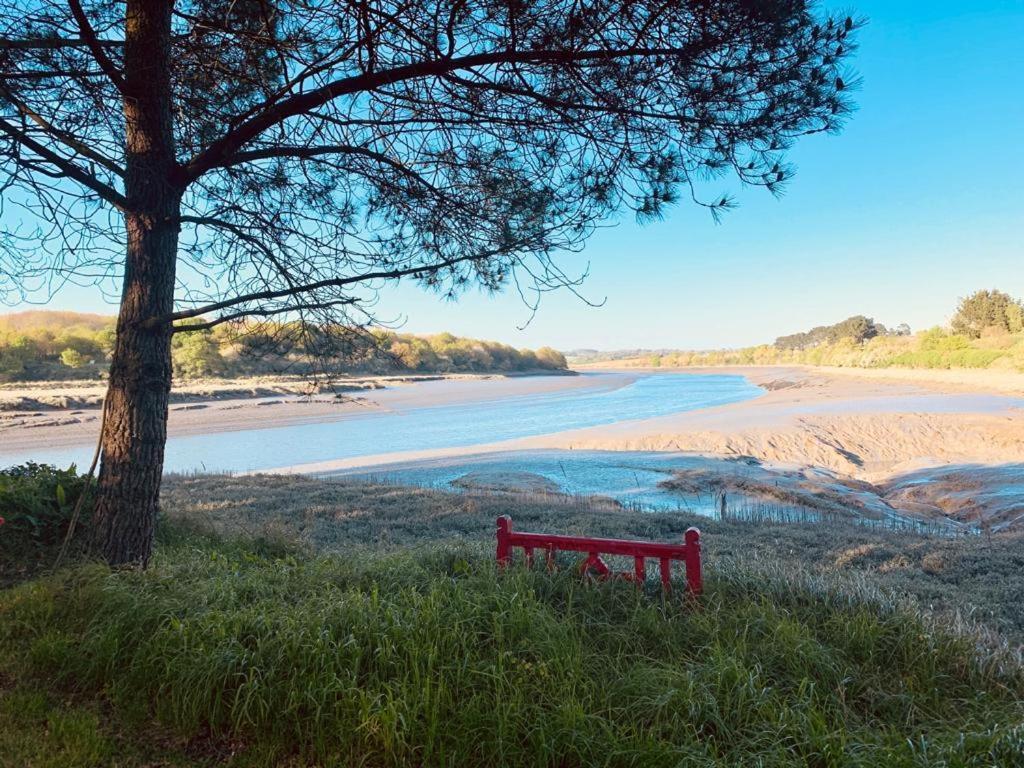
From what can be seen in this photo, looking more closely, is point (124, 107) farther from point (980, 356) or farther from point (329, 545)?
point (980, 356)

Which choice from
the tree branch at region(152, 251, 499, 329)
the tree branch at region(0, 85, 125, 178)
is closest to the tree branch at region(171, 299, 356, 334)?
the tree branch at region(152, 251, 499, 329)

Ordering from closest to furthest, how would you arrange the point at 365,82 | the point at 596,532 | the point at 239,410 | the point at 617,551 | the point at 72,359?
1. the point at 617,551
2. the point at 365,82
3. the point at 596,532
4. the point at 239,410
5. the point at 72,359

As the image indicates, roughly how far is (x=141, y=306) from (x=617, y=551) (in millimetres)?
3708

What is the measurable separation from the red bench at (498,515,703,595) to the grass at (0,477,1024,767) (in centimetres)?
14

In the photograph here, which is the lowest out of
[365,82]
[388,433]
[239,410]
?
[388,433]

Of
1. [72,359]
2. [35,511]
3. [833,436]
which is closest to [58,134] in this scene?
[35,511]

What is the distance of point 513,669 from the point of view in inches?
118

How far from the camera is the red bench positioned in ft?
13.3

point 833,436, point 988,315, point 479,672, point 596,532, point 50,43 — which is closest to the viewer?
point 479,672

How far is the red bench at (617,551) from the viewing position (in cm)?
406

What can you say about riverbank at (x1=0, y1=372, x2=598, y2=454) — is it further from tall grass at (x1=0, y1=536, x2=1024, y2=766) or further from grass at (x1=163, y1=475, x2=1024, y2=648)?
tall grass at (x1=0, y1=536, x2=1024, y2=766)

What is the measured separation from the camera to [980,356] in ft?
166

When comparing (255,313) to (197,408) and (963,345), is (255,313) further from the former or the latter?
(963,345)

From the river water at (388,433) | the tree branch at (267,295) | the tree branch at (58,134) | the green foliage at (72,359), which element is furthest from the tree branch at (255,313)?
the green foliage at (72,359)
